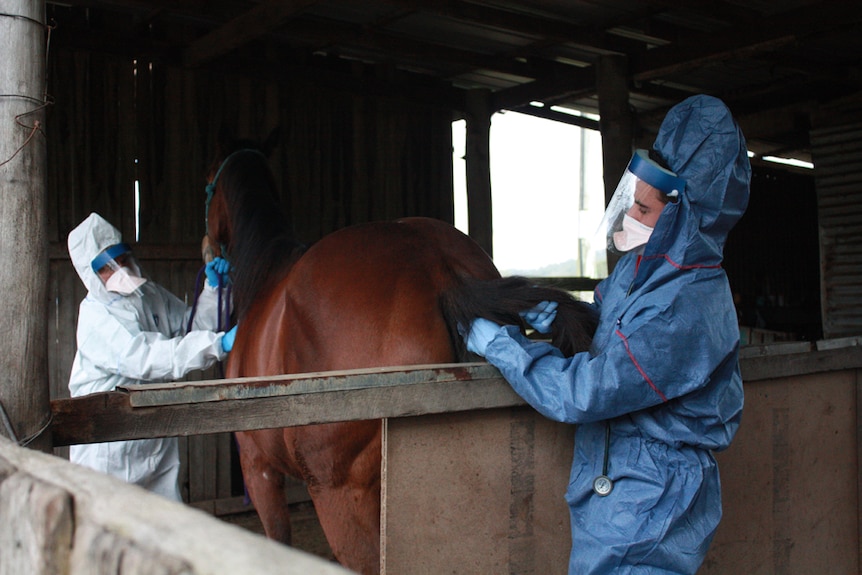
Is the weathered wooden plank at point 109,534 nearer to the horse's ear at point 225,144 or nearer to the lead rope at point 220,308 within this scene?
the lead rope at point 220,308

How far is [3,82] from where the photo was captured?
4.87ft

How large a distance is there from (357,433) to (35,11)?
1.46 m

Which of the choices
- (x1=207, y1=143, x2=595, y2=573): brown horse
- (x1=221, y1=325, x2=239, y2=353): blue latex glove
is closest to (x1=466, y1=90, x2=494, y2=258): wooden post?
(x1=221, y1=325, x2=239, y2=353): blue latex glove

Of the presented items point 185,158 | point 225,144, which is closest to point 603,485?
point 225,144

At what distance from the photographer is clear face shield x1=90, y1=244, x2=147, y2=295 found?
9.98 feet

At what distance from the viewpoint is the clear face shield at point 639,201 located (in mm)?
1801

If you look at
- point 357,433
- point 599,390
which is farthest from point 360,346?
point 599,390

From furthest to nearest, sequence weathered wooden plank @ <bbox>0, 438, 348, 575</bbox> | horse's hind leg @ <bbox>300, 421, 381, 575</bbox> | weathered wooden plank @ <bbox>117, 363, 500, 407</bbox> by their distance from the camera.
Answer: horse's hind leg @ <bbox>300, 421, 381, 575</bbox> < weathered wooden plank @ <bbox>117, 363, 500, 407</bbox> < weathered wooden plank @ <bbox>0, 438, 348, 575</bbox>

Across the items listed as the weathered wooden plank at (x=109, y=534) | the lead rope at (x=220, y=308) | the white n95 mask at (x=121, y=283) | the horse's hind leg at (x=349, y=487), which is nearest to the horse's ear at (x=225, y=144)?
the lead rope at (x=220, y=308)

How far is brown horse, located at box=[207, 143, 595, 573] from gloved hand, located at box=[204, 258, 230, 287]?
2.90ft

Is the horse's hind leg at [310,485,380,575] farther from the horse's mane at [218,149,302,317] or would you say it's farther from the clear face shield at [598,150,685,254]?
the clear face shield at [598,150,685,254]

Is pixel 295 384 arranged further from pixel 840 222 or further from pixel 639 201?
pixel 840 222

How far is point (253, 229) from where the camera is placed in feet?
11.4

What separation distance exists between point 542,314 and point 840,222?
18.0 ft
